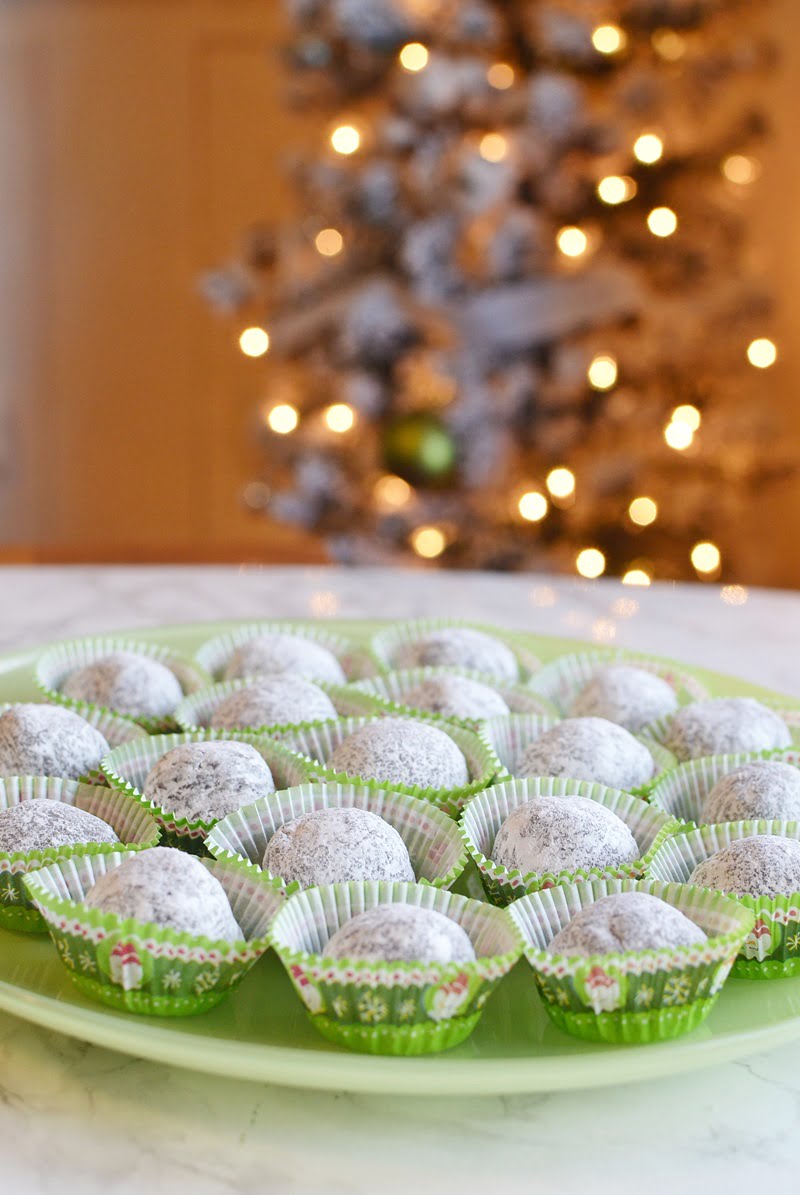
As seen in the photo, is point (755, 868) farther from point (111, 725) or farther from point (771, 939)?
point (111, 725)

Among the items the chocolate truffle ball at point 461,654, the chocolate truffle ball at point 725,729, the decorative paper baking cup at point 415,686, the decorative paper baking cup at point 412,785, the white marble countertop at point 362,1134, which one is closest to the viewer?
the white marble countertop at point 362,1134

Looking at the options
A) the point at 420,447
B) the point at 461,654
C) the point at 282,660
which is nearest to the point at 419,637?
the point at 461,654

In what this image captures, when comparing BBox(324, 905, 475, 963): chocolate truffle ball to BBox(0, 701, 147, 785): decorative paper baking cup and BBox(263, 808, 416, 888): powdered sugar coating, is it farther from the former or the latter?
BBox(0, 701, 147, 785): decorative paper baking cup

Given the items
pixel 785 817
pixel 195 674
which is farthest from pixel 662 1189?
pixel 195 674

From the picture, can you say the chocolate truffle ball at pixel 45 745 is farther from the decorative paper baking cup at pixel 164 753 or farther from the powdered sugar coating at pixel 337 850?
the powdered sugar coating at pixel 337 850

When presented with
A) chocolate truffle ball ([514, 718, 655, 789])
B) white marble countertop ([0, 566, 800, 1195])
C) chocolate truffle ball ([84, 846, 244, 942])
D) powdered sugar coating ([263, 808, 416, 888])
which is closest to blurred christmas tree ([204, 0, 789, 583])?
chocolate truffle ball ([514, 718, 655, 789])

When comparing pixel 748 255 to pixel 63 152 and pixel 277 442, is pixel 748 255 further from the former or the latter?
pixel 63 152

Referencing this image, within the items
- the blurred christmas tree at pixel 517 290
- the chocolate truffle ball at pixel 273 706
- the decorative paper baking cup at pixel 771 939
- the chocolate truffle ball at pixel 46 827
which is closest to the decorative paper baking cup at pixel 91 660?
the chocolate truffle ball at pixel 273 706

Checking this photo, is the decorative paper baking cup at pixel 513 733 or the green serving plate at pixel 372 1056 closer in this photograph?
the green serving plate at pixel 372 1056
